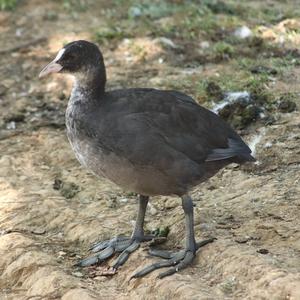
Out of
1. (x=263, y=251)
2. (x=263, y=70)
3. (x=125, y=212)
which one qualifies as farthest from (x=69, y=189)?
(x=263, y=70)

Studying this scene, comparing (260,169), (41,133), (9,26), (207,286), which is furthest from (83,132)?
(9,26)

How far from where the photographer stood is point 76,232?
543 cm

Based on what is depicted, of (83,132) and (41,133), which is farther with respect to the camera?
(41,133)

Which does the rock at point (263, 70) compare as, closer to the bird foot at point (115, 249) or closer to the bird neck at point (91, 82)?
the bird neck at point (91, 82)

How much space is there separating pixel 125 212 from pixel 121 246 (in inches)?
24.0

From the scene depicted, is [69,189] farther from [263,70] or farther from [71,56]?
[263,70]

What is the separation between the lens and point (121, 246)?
5.10m

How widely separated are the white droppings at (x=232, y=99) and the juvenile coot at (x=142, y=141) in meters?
1.69

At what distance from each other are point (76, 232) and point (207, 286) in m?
1.37

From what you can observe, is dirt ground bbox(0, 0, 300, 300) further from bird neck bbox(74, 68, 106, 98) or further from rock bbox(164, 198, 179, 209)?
bird neck bbox(74, 68, 106, 98)

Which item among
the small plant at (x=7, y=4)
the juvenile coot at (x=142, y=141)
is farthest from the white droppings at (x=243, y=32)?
the juvenile coot at (x=142, y=141)

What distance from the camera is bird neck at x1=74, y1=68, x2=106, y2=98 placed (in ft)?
16.3

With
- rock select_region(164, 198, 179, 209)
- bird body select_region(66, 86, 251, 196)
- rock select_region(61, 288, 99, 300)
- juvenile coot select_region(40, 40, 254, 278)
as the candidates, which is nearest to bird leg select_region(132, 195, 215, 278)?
juvenile coot select_region(40, 40, 254, 278)

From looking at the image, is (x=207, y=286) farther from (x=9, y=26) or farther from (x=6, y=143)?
(x=9, y=26)
